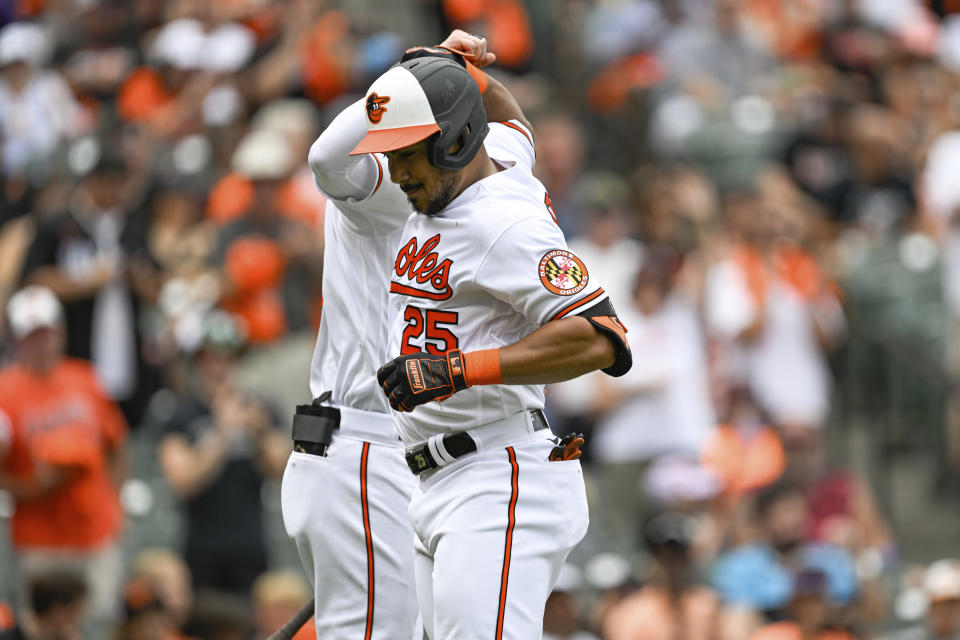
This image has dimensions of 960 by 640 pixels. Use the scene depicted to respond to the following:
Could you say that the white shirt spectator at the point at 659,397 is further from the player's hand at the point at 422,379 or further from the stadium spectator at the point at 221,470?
the player's hand at the point at 422,379

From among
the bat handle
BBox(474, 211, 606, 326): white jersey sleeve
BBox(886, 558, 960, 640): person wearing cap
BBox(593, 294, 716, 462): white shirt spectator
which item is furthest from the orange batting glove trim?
BBox(593, 294, 716, 462): white shirt spectator

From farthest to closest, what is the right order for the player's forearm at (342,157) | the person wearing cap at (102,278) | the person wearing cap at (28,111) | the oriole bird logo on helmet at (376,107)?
the person wearing cap at (28,111) → the person wearing cap at (102,278) → the player's forearm at (342,157) → the oriole bird logo on helmet at (376,107)

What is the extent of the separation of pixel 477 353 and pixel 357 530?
3.36ft

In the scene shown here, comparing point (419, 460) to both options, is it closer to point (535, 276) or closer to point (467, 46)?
point (535, 276)

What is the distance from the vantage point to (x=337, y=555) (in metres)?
5.54

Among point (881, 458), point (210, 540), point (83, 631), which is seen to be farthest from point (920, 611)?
point (83, 631)

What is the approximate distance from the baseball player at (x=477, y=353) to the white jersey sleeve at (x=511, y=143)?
200mm

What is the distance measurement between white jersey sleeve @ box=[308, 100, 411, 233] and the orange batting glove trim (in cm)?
86

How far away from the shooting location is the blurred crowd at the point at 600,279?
9.32 m

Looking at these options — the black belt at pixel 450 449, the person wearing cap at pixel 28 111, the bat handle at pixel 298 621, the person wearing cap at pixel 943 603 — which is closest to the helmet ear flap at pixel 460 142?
the black belt at pixel 450 449

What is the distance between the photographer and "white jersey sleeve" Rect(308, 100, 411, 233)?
527cm

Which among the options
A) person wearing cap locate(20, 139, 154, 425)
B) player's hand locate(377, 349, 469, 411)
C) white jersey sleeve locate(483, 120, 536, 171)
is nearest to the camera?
player's hand locate(377, 349, 469, 411)

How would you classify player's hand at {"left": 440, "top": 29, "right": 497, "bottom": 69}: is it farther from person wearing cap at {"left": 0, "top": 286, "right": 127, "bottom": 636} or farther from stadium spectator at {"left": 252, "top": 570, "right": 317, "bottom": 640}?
person wearing cap at {"left": 0, "top": 286, "right": 127, "bottom": 636}

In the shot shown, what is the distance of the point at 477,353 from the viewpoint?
485 centimetres
